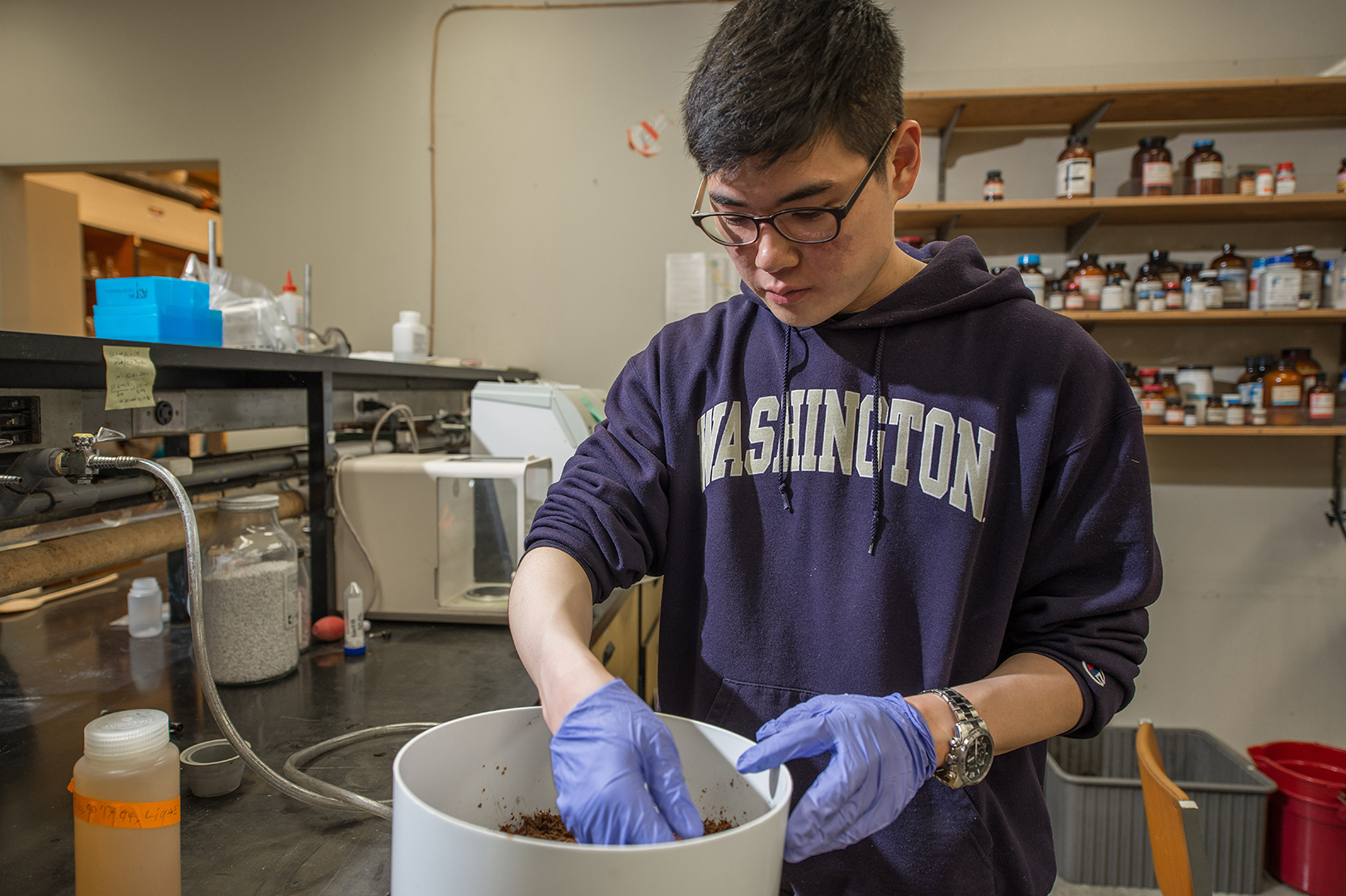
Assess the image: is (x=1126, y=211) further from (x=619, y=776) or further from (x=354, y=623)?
(x=619, y=776)

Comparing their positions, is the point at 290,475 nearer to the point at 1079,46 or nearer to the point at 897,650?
the point at 897,650

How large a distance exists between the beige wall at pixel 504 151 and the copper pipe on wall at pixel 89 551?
1769 mm

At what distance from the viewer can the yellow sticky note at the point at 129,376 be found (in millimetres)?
975

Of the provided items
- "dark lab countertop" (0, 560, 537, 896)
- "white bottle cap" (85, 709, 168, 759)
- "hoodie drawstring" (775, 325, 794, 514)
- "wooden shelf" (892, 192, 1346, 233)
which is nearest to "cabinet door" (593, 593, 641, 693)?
"dark lab countertop" (0, 560, 537, 896)

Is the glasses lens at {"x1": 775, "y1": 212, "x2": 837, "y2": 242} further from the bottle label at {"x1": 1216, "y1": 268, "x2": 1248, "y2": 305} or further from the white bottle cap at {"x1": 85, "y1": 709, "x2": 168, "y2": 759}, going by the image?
the bottle label at {"x1": 1216, "y1": 268, "x2": 1248, "y2": 305}

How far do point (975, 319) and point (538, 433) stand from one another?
1121 mm

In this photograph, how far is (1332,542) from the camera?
8.20ft

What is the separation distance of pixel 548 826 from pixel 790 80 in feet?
2.07

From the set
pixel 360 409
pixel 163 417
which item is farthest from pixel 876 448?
pixel 360 409

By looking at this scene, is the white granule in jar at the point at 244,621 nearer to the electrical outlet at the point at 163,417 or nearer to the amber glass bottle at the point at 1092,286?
the electrical outlet at the point at 163,417

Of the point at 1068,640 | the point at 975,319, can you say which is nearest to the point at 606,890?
the point at 1068,640

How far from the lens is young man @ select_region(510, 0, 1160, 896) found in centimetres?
65

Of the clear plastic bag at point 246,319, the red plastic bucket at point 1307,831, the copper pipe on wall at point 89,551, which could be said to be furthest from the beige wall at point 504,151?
the copper pipe on wall at point 89,551

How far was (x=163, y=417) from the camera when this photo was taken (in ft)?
4.11
